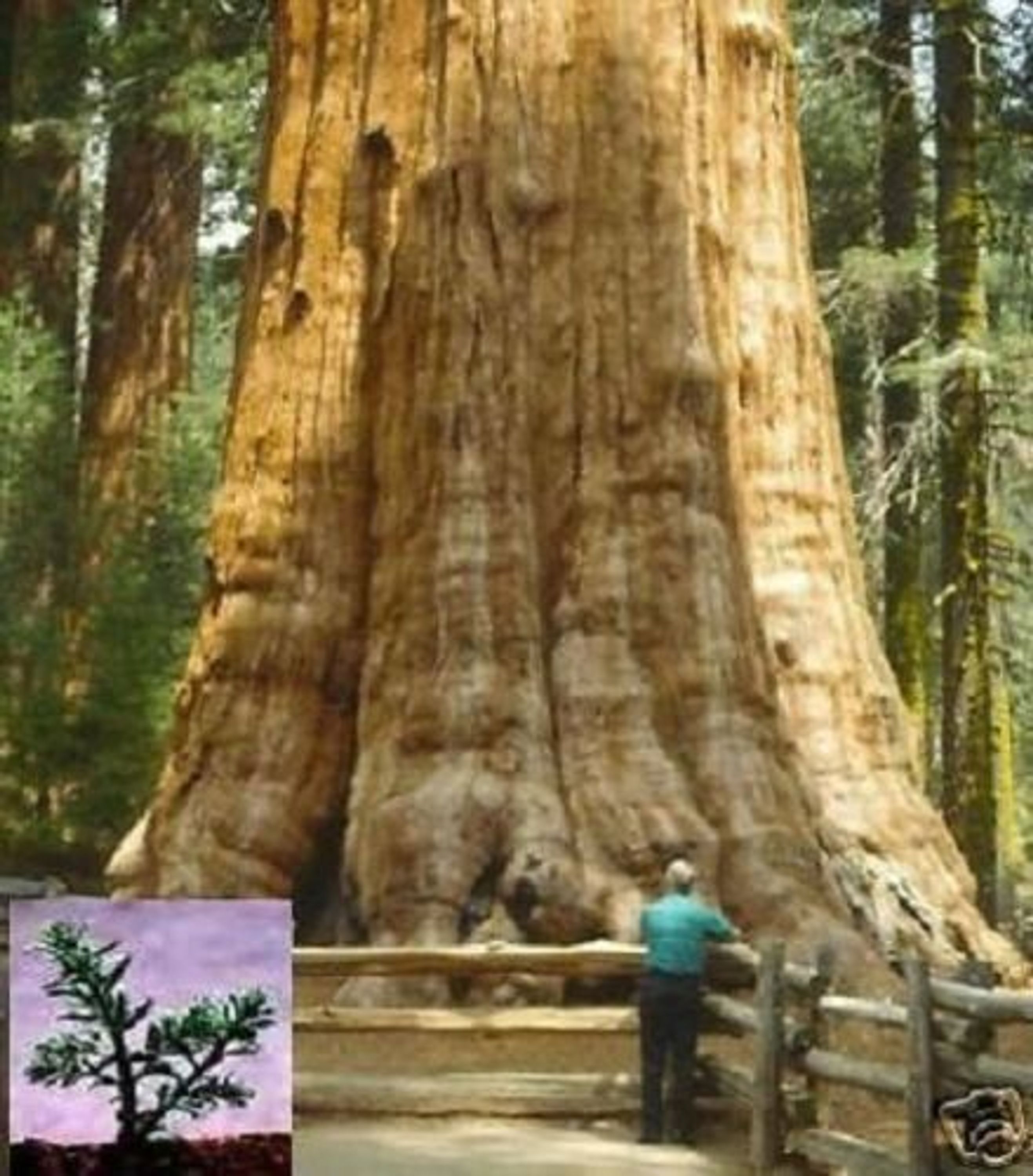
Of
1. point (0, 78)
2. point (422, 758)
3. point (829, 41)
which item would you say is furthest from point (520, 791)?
point (0, 78)

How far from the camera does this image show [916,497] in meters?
8.79

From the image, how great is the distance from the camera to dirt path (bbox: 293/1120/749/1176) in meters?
→ 3.62

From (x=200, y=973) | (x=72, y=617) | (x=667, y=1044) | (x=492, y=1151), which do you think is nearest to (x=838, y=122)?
(x=72, y=617)

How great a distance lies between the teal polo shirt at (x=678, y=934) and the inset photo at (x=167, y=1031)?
119cm

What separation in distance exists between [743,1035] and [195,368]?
818 cm

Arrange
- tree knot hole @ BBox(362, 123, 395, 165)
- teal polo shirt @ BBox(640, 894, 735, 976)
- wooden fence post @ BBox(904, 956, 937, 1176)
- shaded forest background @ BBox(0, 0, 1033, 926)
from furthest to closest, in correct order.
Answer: shaded forest background @ BBox(0, 0, 1033, 926) < tree knot hole @ BBox(362, 123, 395, 165) < teal polo shirt @ BBox(640, 894, 735, 976) < wooden fence post @ BBox(904, 956, 937, 1176)

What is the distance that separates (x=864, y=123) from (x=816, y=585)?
17.5 feet

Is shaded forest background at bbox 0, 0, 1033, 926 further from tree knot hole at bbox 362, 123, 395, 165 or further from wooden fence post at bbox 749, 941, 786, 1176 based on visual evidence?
wooden fence post at bbox 749, 941, 786, 1176

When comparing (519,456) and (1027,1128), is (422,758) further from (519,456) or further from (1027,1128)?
(1027,1128)

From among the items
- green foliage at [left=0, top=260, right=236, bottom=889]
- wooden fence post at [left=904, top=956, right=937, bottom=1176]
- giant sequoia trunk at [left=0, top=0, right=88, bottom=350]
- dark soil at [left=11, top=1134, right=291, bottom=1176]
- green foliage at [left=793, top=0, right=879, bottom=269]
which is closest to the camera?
dark soil at [left=11, top=1134, right=291, bottom=1176]

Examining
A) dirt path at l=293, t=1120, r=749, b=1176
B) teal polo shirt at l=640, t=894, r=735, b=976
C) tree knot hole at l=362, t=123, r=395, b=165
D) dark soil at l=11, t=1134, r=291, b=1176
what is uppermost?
tree knot hole at l=362, t=123, r=395, b=165

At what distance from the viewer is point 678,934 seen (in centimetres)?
397

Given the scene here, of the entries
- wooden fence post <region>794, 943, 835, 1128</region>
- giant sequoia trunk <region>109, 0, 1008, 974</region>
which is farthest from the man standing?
giant sequoia trunk <region>109, 0, 1008, 974</region>

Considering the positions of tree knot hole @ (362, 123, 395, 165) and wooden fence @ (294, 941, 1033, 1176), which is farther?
tree knot hole @ (362, 123, 395, 165)
